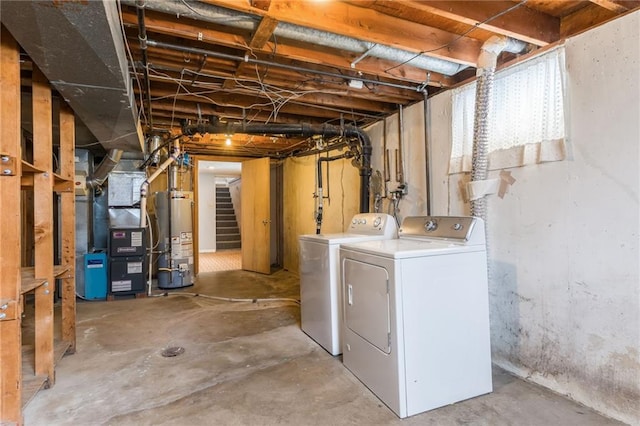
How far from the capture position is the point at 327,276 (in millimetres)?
2725

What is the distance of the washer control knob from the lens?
246 centimetres

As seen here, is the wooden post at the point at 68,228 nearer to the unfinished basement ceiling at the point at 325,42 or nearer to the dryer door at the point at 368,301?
the unfinished basement ceiling at the point at 325,42

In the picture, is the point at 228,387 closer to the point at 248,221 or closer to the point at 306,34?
the point at 306,34

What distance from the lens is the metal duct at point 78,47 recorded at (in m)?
1.30

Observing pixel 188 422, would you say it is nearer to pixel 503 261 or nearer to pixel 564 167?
pixel 503 261

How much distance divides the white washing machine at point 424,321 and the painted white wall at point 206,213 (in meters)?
7.48

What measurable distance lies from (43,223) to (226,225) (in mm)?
7732

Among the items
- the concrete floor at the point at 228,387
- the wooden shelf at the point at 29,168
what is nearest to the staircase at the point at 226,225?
the concrete floor at the point at 228,387

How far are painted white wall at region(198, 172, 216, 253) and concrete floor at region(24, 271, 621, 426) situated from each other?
564 cm

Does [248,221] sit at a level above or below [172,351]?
above

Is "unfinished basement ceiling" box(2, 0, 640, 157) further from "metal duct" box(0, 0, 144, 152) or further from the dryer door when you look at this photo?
the dryer door

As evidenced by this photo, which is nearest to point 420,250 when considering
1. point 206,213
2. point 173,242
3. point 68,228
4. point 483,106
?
point 483,106

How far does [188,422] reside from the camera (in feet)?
6.01

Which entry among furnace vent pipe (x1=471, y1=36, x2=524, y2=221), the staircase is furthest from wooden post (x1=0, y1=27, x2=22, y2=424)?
the staircase
